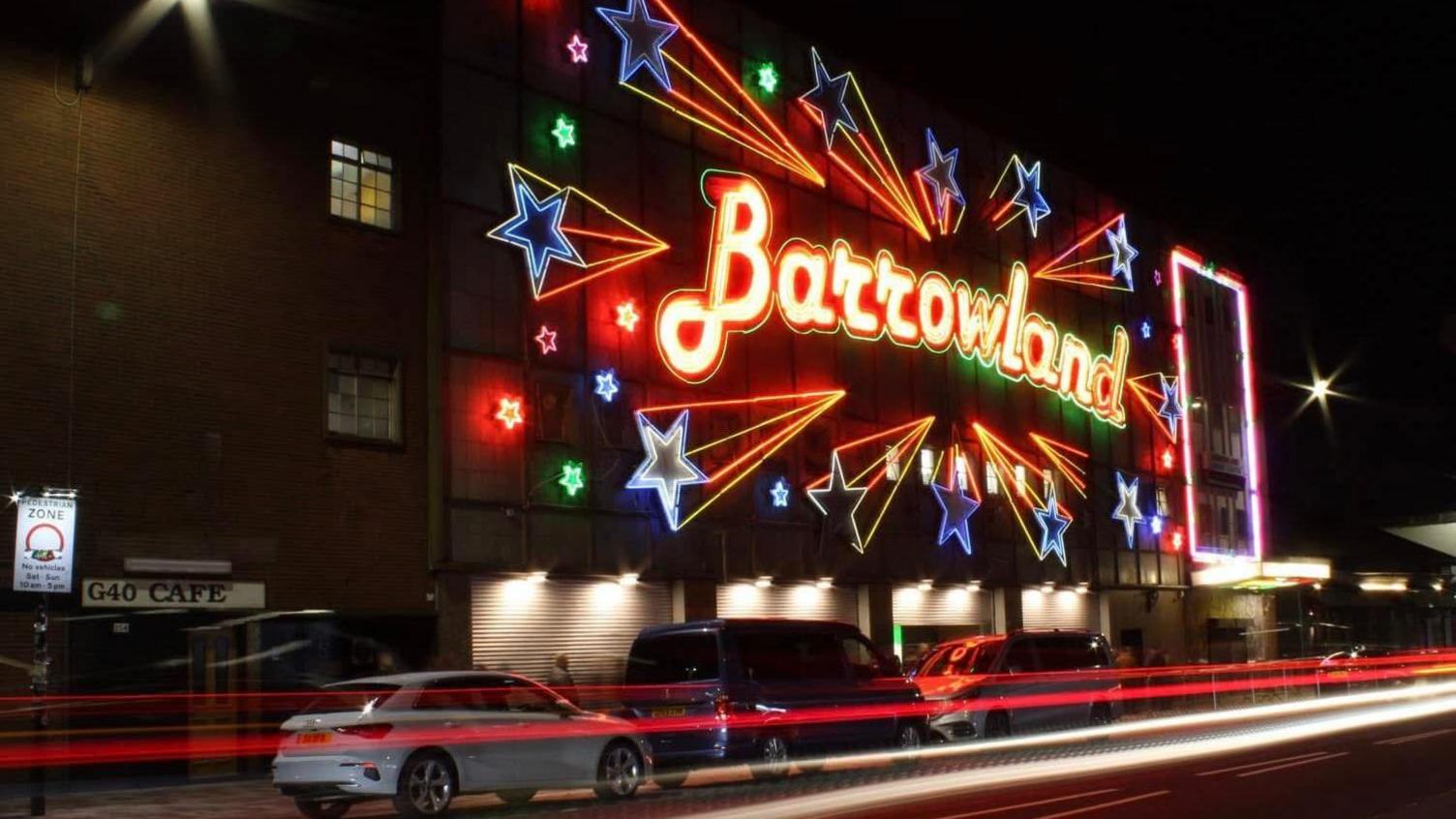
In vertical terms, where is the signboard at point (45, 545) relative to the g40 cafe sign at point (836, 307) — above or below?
below

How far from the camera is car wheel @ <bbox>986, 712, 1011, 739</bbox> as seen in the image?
24500mm

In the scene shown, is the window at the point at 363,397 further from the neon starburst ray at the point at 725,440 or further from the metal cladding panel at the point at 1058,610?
the metal cladding panel at the point at 1058,610

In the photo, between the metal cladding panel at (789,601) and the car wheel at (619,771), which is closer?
the car wheel at (619,771)

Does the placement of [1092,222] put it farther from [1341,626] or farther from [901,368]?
[1341,626]

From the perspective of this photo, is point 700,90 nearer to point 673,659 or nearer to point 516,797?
point 673,659

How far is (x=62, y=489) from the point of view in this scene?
1962 cm

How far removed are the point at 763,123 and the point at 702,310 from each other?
507cm

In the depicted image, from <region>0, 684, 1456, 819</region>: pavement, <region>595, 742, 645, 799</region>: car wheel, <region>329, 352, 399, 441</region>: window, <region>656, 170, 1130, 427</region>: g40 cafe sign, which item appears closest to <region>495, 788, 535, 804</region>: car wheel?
<region>0, 684, 1456, 819</region>: pavement

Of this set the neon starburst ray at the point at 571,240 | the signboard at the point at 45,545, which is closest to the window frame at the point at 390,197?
the neon starburst ray at the point at 571,240

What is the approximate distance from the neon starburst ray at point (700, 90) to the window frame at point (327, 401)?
788 cm

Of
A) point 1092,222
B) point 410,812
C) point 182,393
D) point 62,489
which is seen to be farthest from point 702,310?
point 1092,222

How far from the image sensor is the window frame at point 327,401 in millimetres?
22969

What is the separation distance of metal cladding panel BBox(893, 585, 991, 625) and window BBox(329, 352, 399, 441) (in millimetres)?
14401

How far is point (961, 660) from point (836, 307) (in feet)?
31.7
